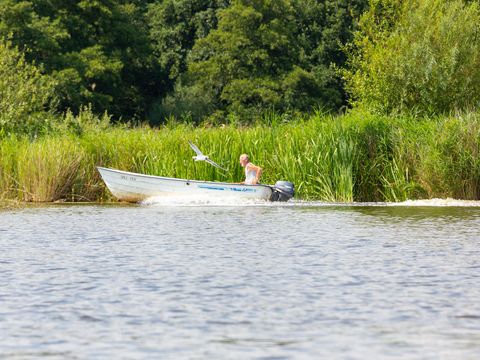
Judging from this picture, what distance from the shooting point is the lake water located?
9180 mm

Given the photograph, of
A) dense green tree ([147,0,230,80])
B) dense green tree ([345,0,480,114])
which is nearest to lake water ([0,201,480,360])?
dense green tree ([345,0,480,114])

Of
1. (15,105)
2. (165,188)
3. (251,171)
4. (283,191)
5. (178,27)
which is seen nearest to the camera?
(283,191)

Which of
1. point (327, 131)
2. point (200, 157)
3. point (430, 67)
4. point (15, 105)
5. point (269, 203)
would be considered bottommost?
point (269, 203)

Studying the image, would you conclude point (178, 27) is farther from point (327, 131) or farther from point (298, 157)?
point (298, 157)

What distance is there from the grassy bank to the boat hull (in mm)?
1011

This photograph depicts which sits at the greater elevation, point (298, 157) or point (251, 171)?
point (298, 157)

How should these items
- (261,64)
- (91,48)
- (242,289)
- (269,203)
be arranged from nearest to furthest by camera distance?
(242,289)
(269,203)
(91,48)
(261,64)

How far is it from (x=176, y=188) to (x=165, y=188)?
12.8 inches

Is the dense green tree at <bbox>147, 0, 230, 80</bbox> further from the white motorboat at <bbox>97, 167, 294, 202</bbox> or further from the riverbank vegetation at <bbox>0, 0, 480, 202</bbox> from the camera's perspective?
the white motorboat at <bbox>97, 167, 294, 202</bbox>

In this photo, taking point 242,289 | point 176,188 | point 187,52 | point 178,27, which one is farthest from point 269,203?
point 178,27

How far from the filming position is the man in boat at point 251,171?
2652 centimetres

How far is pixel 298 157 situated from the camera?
27578 millimetres

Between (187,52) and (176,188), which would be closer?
(176,188)

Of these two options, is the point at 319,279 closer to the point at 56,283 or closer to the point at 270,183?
the point at 56,283
